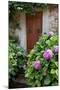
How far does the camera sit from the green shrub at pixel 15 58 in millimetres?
1479

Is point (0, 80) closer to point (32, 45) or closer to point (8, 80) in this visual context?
point (8, 80)

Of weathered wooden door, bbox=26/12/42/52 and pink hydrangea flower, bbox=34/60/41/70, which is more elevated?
weathered wooden door, bbox=26/12/42/52

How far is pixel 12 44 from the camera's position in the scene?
1.49 metres

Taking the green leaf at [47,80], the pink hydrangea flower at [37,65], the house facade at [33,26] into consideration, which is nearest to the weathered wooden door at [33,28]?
the house facade at [33,26]

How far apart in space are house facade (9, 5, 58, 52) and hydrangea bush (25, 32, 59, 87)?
0.14 ft

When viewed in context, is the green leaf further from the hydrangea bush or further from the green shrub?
the green shrub

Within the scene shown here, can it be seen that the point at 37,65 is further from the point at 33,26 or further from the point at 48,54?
the point at 33,26

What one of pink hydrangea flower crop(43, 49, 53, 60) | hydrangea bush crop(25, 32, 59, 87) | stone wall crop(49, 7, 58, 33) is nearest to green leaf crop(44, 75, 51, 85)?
hydrangea bush crop(25, 32, 59, 87)

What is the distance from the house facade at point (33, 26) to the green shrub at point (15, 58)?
Result: 4 centimetres

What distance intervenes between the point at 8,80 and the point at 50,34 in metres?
0.42

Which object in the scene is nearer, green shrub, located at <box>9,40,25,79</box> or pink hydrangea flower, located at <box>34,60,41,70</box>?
green shrub, located at <box>9,40,25,79</box>

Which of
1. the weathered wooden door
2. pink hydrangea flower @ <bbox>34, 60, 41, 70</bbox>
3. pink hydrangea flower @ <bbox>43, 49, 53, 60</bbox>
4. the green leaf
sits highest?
the weathered wooden door

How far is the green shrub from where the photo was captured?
148 cm

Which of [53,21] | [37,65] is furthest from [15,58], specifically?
[53,21]
